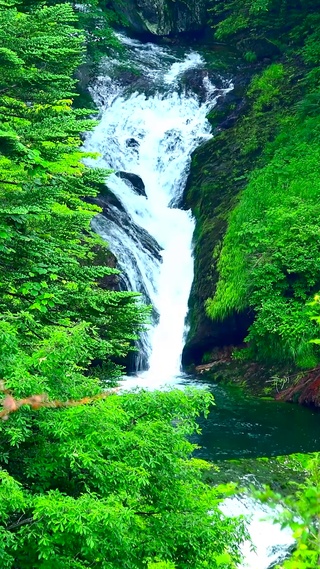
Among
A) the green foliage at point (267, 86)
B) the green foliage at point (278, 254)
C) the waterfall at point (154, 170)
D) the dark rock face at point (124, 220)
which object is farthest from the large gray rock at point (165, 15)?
the dark rock face at point (124, 220)

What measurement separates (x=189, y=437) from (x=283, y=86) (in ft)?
51.3

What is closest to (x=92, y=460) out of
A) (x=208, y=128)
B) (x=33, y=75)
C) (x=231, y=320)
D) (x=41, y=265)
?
(x=41, y=265)

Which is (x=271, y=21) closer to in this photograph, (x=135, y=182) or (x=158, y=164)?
(x=158, y=164)

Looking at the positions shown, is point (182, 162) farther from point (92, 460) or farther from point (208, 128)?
point (92, 460)

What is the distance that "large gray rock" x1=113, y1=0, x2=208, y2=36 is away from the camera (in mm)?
29031

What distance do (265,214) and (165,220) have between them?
178 inches

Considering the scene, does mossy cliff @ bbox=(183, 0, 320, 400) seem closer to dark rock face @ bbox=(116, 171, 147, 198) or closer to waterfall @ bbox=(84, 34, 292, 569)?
waterfall @ bbox=(84, 34, 292, 569)

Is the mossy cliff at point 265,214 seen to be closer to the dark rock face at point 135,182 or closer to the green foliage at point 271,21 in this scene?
the green foliage at point 271,21

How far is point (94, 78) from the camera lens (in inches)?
1042

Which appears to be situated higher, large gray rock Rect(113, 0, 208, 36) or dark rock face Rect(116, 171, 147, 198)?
large gray rock Rect(113, 0, 208, 36)

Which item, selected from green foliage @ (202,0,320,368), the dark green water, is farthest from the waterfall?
the dark green water

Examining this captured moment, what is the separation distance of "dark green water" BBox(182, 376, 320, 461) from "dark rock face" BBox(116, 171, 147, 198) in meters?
9.57

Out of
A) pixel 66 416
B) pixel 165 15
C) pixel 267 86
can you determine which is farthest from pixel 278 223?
pixel 165 15

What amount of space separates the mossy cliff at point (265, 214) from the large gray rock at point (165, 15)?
231 inches
